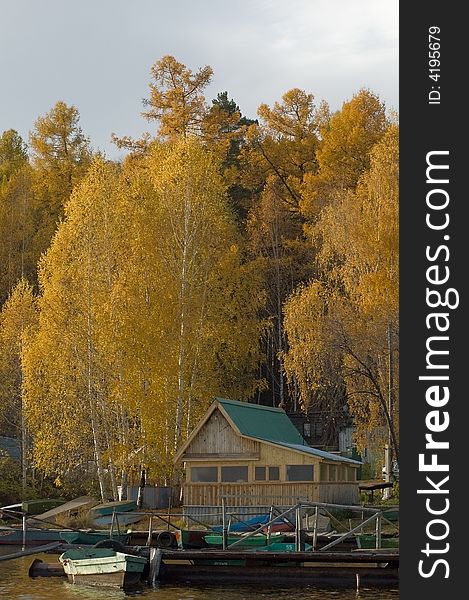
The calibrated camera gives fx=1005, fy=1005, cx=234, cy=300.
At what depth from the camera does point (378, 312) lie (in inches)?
1542

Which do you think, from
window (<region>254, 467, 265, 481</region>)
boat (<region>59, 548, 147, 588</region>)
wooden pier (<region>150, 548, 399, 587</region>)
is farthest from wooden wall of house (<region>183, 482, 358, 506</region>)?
boat (<region>59, 548, 147, 588</region>)

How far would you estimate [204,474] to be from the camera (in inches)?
1448

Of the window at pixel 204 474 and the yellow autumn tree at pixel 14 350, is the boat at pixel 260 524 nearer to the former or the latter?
the window at pixel 204 474

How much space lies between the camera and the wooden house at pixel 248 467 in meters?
35.5

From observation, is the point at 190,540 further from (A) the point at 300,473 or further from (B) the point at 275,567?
(A) the point at 300,473

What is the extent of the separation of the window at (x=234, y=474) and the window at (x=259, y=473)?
0.39 m

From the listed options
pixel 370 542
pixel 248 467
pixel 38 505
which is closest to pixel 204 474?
pixel 248 467

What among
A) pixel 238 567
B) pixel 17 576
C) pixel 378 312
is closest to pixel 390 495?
pixel 378 312

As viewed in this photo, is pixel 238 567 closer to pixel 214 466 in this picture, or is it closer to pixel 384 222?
pixel 214 466

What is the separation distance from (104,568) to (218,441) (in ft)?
36.1

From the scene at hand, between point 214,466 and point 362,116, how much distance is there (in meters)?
28.8

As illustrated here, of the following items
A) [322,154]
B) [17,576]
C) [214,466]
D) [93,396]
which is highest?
[322,154]

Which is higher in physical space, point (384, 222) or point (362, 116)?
point (362, 116)

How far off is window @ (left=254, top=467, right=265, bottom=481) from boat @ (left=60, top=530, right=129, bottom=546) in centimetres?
620
